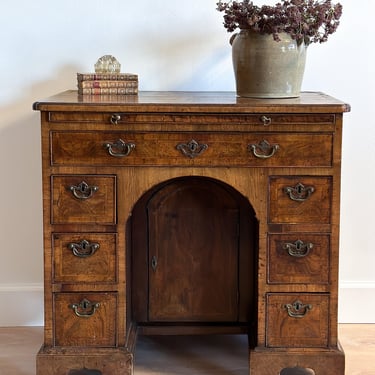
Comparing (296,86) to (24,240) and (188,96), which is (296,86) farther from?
(24,240)

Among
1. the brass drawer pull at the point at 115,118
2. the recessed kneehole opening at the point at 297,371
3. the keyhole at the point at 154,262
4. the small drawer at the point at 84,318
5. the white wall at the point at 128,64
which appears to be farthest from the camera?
the white wall at the point at 128,64

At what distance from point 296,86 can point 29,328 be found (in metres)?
1.29

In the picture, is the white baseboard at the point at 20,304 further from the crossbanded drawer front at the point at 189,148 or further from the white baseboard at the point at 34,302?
the crossbanded drawer front at the point at 189,148

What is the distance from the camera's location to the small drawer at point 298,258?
2.08m

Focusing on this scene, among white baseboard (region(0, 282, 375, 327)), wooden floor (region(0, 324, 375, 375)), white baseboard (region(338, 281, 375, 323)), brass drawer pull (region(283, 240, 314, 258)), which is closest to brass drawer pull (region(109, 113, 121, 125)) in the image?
brass drawer pull (region(283, 240, 314, 258))

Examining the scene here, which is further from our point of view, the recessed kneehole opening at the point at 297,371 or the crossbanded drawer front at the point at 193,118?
the recessed kneehole opening at the point at 297,371

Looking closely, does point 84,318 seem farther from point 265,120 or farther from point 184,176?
point 265,120

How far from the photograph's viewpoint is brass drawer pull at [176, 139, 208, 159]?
6.64ft

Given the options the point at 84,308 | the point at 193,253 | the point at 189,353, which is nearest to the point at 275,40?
the point at 193,253

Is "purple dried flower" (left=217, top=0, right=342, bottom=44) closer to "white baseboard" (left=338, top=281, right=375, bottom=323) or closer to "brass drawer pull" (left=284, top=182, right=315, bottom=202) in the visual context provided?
"brass drawer pull" (left=284, top=182, right=315, bottom=202)

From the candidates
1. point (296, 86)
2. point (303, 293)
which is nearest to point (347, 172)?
point (296, 86)

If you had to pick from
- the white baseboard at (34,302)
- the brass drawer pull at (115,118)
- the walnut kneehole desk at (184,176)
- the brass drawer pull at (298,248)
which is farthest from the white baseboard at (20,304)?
the brass drawer pull at (298,248)

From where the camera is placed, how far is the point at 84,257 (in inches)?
82.0

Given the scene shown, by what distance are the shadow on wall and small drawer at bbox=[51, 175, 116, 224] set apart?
0.62 m
